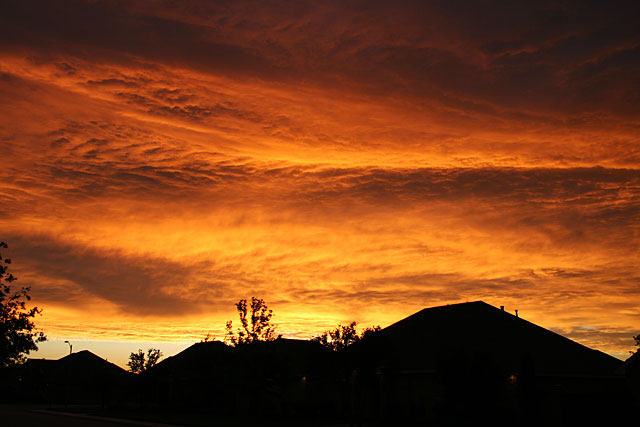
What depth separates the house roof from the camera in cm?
3862

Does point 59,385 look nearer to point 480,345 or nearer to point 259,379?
point 259,379

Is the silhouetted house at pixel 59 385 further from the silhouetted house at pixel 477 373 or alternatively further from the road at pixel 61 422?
the silhouetted house at pixel 477 373

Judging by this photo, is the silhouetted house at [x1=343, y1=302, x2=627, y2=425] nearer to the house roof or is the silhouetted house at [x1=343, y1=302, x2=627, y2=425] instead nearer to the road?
the house roof

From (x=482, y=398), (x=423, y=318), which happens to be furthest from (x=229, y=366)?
(x=482, y=398)

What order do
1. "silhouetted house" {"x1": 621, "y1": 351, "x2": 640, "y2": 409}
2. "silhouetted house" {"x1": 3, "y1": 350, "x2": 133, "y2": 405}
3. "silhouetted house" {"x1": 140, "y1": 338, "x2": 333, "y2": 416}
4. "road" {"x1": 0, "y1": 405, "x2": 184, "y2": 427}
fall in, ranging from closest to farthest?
"silhouetted house" {"x1": 621, "y1": 351, "x2": 640, "y2": 409}
"road" {"x1": 0, "y1": 405, "x2": 184, "y2": 427}
"silhouetted house" {"x1": 140, "y1": 338, "x2": 333, "y2": 416}
"silhouetted house" {"x1": 3, "y1": 350, "x2": 133, "y2": 405}

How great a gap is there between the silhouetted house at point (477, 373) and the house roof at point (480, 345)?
0.07 m

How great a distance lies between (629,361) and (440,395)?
10.9 metres

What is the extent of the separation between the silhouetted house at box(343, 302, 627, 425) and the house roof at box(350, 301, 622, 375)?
7 centimetres

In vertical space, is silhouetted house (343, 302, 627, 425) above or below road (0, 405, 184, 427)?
above

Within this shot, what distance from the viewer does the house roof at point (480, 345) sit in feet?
127

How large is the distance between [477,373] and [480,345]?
23.9 feet

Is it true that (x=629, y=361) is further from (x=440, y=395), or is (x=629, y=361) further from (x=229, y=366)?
(x=229, y=366)

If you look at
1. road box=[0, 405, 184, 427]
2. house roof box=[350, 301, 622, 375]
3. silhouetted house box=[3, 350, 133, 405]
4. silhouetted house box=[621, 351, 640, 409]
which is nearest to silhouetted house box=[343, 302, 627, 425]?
house roof box=[350, 301, 622, 375]

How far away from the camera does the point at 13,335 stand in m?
29.6
